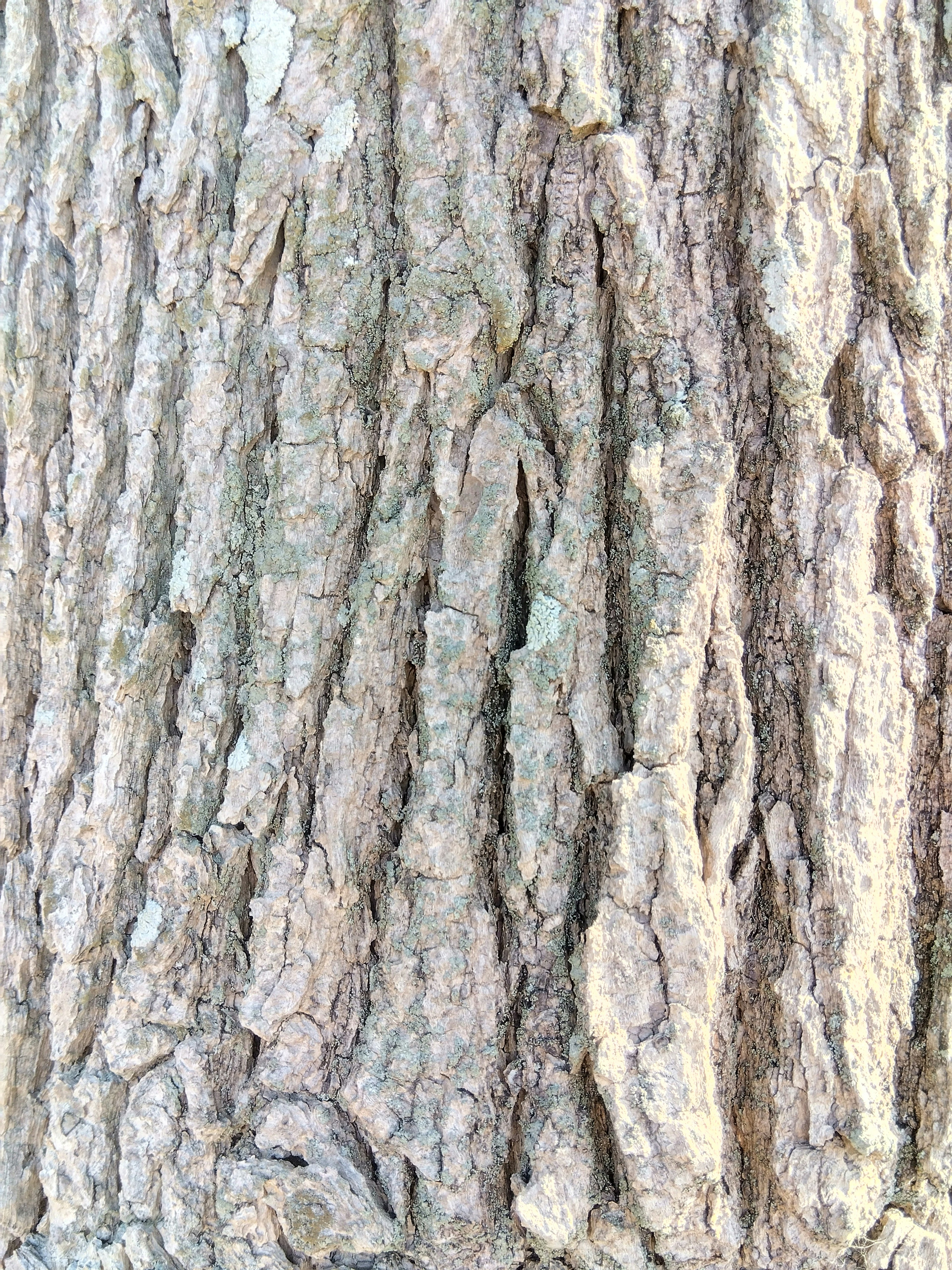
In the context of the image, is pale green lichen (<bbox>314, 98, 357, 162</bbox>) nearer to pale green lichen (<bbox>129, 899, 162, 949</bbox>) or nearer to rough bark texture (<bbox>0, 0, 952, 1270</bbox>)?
rough bark texture (<bbox>0, 0, 952, 1270</bbox>)

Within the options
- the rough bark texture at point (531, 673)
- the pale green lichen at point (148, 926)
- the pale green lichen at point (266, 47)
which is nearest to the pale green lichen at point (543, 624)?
the rough bark texture at point (531, 673)

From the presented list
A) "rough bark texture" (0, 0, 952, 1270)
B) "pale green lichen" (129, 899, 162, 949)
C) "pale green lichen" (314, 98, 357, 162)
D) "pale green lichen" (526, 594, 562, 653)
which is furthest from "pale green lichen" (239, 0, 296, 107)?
"pale green lichen" (129, 899, 162, 949)

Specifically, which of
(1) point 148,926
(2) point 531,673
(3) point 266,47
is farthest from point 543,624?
(3) point 266,47

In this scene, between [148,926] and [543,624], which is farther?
[148,926]

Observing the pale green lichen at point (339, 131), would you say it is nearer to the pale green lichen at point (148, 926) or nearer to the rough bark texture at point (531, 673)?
the rough bark texture at point (531, 673)

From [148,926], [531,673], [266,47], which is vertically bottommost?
[148,926]

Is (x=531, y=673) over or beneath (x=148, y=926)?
over

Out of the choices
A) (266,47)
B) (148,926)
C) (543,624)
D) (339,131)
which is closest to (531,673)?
(543,624)

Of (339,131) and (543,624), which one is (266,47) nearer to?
(339,131)
